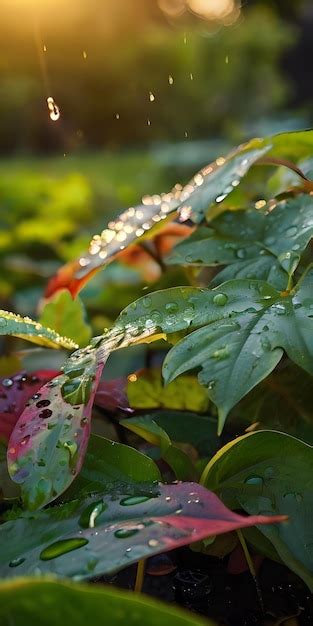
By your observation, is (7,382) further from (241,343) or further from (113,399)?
(241,343)

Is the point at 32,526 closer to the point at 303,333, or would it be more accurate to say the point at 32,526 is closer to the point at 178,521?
the point at 178,521

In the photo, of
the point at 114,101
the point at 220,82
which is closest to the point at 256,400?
the point at 220,82

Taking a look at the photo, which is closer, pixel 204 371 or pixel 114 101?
pixel 204 371

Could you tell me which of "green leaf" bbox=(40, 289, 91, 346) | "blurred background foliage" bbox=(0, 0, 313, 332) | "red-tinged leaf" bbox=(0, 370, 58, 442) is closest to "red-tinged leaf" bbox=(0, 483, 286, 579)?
"red-tinged leaf" bbox=(0, 370, 58, 442)

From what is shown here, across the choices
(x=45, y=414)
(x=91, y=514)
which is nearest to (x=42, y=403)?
A: (x=45, y=414)

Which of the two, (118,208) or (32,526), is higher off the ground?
(118,208)

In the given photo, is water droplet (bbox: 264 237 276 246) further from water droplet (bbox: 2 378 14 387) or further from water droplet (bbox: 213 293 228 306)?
water droplet (bbox: 2 378 14 387)

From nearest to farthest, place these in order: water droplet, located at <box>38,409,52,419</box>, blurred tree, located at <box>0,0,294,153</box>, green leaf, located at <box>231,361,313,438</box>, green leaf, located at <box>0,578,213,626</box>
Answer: green leaf, located at <box>0,578,213,626</box>
water droplet, located at <box>38,409,52,419</box>
green leaf, located at <box>231,361,313,438</box>
blurred tree, located at <box>0,0,294,153</box>
